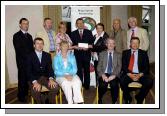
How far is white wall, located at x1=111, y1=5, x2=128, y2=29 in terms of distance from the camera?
7765mm

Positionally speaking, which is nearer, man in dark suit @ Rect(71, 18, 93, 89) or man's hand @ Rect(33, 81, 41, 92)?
man's hand @ Rect(33, 81, 41, 92)

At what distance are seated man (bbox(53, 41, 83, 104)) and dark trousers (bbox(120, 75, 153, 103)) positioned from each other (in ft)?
2.12

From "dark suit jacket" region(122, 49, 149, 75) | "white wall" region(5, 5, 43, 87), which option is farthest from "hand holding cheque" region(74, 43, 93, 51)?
"white wall" region(5, 5, 43, 87)

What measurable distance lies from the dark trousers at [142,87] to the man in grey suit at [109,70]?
0.11m

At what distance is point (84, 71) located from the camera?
560 cm

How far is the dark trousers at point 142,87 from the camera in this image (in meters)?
4.46

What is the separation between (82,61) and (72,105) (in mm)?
1469

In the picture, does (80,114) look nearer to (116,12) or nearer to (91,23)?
(91,23)

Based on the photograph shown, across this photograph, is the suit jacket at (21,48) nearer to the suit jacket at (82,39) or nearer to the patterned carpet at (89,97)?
the patterned carpet at (89,97)

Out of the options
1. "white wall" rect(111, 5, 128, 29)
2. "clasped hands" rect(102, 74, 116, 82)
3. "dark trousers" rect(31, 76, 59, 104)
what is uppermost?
"white wall" rect(111, 5, 128, 29)

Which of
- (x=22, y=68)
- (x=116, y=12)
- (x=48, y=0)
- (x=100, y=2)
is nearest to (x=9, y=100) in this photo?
(x=22, y=68)

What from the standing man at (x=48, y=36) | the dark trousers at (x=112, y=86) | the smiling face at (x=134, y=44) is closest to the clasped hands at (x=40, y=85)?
the dark trousers at (x=112, y=86)

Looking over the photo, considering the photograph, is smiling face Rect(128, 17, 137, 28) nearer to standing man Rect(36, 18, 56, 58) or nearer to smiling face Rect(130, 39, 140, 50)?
smiling face Rect(130, 39, 140, 50)

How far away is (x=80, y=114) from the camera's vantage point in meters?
3.91
